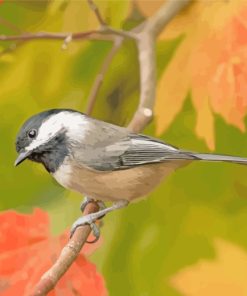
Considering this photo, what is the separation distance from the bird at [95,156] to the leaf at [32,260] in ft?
0.25

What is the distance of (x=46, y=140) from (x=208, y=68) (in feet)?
0.85

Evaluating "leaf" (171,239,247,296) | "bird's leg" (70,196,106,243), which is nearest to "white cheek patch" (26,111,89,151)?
"bird's leg" (70,196,106,243)

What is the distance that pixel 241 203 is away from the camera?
878 mm

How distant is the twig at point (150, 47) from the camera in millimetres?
922

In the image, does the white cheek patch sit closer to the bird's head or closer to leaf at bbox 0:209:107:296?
the bird's head

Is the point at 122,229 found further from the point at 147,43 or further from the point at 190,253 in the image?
the point at 147,43

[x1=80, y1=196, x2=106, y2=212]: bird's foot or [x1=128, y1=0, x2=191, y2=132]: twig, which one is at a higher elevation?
[x1=128, y1=0, x2=191, y2=132]: twig

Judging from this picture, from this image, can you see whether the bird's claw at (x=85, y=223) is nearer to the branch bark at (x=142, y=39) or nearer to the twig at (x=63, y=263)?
the twig at (x=63, y=263)

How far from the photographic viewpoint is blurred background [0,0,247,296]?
86 cm

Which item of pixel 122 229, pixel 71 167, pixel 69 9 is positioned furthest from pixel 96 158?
pixel 69 9

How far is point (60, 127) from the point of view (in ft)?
2.59

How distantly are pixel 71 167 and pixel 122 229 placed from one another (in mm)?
158

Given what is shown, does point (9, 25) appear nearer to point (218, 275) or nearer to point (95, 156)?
point (95, 156)

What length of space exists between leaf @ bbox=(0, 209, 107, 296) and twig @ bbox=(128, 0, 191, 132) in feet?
0.63
